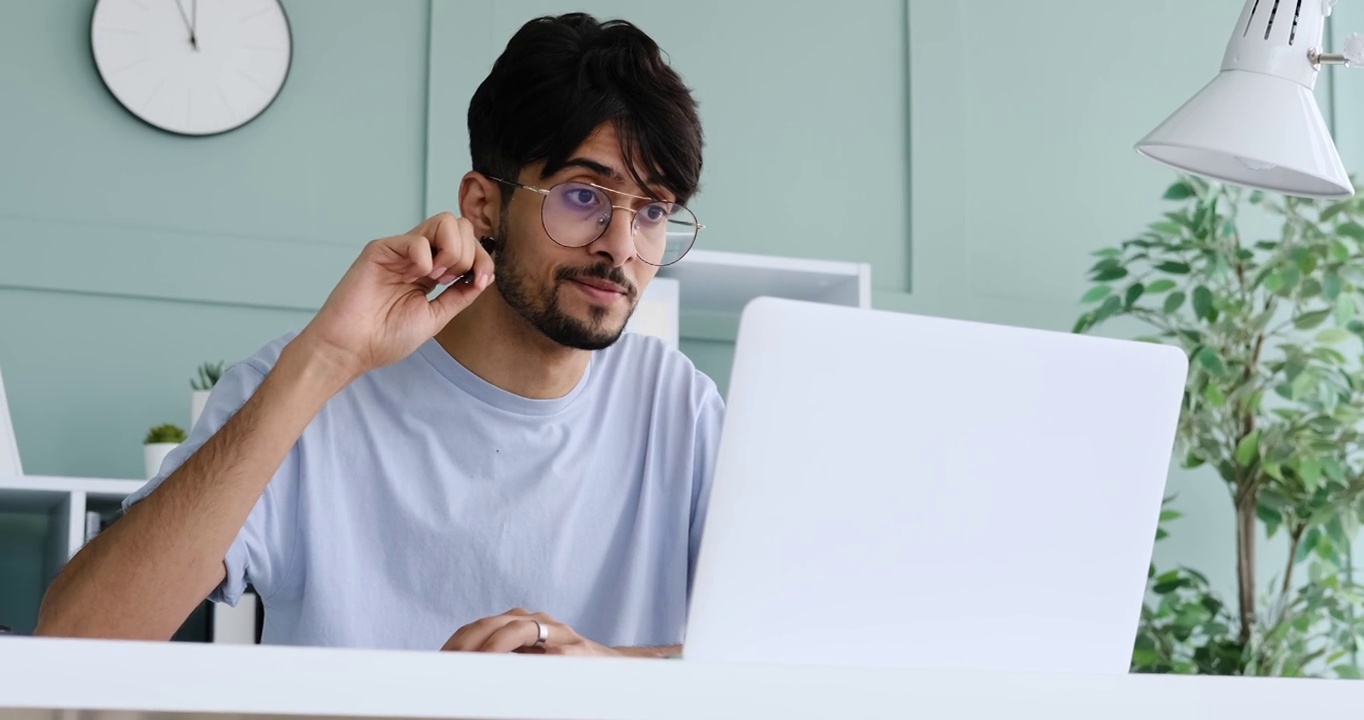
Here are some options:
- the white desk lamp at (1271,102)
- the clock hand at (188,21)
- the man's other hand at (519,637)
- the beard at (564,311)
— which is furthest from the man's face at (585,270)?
the clock hand at (188,21)

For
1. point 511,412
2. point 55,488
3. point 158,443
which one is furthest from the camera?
point 158,443

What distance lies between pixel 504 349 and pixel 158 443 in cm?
128


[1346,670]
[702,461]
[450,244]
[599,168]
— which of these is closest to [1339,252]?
[1346,670]

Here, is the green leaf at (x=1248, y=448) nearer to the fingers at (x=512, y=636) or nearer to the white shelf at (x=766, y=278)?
the white shelf at (x=766, y=278)

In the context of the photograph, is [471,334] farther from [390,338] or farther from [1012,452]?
[1012,452]

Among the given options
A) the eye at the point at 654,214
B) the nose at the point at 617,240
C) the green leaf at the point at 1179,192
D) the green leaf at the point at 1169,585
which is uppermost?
the green leaf at the point at 1179,192

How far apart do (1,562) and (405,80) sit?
1281 millimetres

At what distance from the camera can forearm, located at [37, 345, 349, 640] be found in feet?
4.12

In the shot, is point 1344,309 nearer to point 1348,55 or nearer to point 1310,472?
point 1310,472

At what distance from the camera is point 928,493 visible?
893mm

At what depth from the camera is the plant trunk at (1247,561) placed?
3.21 m

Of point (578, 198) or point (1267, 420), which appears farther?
point (1267, 420)

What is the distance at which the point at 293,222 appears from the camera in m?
3.01

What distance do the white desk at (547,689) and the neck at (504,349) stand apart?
96cm
